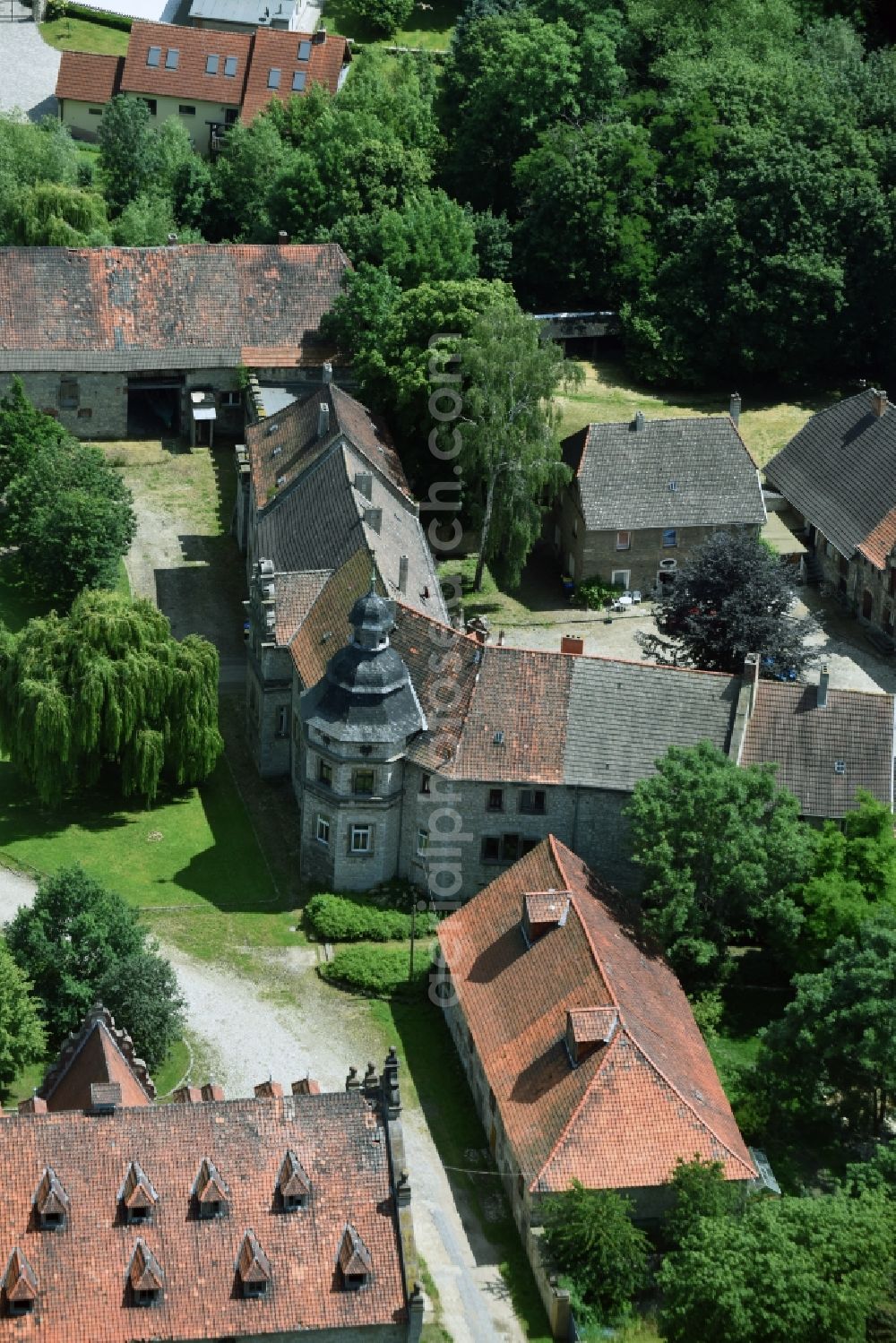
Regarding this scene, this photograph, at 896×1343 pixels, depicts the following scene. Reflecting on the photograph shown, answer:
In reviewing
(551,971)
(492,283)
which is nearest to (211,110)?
(492,283)

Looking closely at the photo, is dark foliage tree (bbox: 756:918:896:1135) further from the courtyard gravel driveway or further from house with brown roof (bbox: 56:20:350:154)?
house with brown roof (bbox: 56:20:350:154)

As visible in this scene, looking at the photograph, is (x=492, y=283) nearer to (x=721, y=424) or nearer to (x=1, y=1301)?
(x=721, y=424)

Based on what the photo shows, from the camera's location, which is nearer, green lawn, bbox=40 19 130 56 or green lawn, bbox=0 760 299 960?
green lawn, bbox=0 760 299 960

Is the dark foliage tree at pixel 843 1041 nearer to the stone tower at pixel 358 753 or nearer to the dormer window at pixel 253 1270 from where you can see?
the stone tower at pixel 358 753

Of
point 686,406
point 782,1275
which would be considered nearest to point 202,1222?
point 782,1275

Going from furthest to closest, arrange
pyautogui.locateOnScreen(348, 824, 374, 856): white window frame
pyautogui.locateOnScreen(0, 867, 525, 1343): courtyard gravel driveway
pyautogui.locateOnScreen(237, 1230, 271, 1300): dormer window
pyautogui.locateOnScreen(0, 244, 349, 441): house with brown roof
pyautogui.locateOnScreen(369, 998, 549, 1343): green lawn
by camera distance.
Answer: pyautogui.locateOnScreen(0, 244, 349, 441): house with brown roof
pyautogui.locateOnScreen(348, 824, 374, 856): white window frame
pyautogui.locateOnScreen(369, 998, 549, 1343): green lawn
pyautogui.locateOnScreen(0, 867, 525, 1343): courtyard gravel driveway
pyautogui.locateOnScreen(237, 1230, 271, 1300): dormer window

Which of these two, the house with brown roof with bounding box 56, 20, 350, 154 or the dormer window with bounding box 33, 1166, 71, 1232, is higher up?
the house with brown roof with bounding box 56, 20, 350, 154

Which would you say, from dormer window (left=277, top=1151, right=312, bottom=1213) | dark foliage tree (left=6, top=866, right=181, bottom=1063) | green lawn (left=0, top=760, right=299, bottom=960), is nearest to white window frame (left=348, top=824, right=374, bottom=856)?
green lawn (left=0, top=760, right=299, bottom=960)
